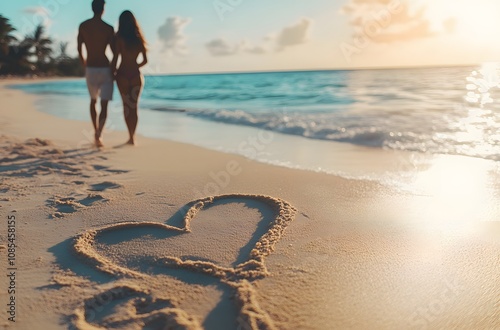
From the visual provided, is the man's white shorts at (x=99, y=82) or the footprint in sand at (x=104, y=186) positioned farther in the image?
the man's white shorts at (x=99, y=82)

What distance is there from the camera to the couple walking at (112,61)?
4.82 metres

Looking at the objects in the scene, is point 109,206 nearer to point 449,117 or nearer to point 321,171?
point 321,171

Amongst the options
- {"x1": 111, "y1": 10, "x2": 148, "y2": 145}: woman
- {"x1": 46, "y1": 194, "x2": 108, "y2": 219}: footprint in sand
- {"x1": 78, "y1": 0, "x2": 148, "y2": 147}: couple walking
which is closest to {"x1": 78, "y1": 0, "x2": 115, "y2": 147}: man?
{"x1": 78, "y1": 0, "x2": 148, "y2": 147}: couple walking

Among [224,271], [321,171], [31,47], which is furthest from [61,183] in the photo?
[31,47]

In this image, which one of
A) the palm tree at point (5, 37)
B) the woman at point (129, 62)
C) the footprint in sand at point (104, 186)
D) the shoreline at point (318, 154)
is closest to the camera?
the footprint in sand at point (104, 186)

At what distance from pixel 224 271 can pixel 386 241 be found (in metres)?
0.93

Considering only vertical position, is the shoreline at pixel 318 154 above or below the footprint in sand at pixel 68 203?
above

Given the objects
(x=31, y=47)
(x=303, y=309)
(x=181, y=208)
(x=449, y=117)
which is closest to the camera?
(x=303, y=309)

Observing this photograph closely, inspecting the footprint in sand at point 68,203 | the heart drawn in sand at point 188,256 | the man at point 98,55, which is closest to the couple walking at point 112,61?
the man at point 98,55

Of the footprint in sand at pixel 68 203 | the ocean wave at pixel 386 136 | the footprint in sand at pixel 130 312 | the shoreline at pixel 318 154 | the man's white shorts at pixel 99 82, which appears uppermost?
the man's white shorts at pixel 99 82

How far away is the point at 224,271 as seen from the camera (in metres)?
1.85

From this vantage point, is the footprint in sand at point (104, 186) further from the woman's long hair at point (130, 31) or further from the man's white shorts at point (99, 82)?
the woman's long hair at point (130, 31)

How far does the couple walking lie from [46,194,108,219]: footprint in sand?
7.17ft

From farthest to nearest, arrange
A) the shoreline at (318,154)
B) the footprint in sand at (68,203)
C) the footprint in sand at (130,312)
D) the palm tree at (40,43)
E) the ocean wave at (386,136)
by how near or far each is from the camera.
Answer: the palm tree at (40,43) < the ocean wave at (386,136) < the shoreline at (318,154) < the footprint in sand at (68,203) < the footprint in sand at (130,312)
